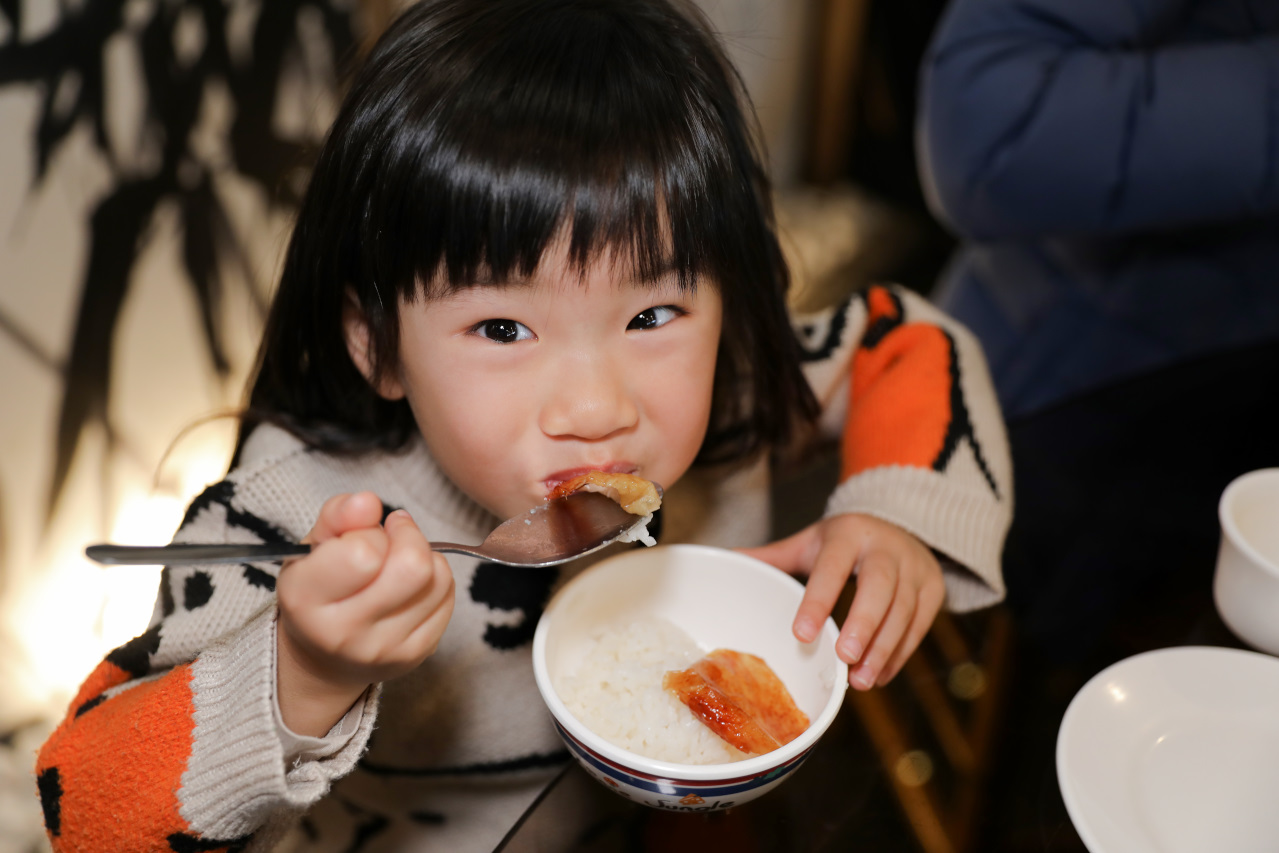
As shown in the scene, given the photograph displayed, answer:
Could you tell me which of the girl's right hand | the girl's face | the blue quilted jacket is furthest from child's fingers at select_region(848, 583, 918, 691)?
the blue quilted jacket

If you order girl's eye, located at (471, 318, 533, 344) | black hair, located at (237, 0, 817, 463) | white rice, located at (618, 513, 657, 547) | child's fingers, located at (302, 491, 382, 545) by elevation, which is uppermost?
black hair, located at (237, 0, 817, 463)

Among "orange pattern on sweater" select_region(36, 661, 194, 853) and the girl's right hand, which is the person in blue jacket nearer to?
the girl's right hand

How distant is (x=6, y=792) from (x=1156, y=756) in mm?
1782

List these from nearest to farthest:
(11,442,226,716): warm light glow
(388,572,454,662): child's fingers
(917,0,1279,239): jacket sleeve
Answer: (388,572,454,662): child's fingers → (917,0,1279,239): jacket sleeve → (11,442,226,716): warm light glow

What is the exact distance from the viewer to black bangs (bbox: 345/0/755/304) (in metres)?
0.73

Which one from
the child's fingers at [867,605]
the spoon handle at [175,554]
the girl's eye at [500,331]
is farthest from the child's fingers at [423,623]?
the child's fingers at [867,605]

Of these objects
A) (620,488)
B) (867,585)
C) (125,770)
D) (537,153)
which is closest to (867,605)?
(867,585)

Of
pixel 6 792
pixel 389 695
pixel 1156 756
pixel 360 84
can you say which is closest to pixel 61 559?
pixel 6 792

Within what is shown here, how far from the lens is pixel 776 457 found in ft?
4.29

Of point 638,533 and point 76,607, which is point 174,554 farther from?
point 76,607

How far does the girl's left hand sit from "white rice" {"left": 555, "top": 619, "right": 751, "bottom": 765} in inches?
4.8

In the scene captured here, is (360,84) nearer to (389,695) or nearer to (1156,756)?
(389,695)

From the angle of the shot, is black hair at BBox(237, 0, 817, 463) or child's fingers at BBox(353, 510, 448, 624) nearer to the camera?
child's fingers at BBox(353, 510, 448, 624)

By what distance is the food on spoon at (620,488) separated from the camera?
2.55 ft
